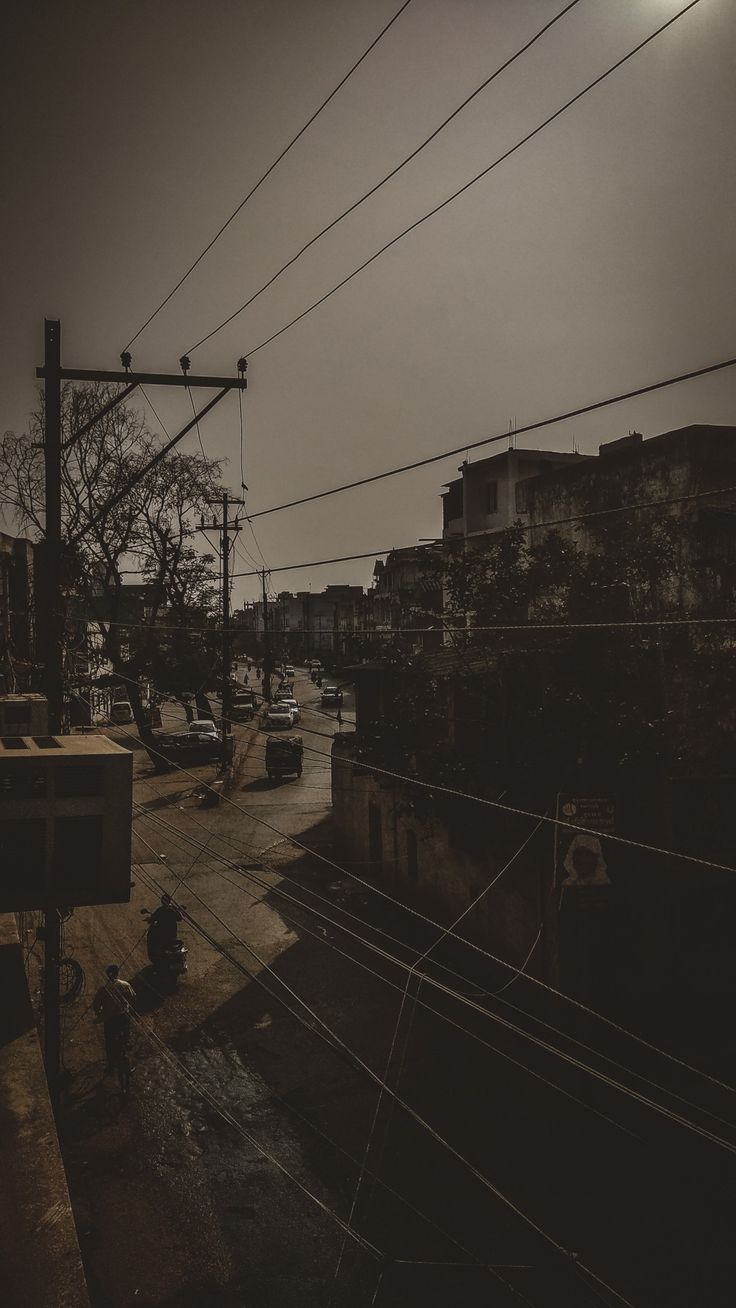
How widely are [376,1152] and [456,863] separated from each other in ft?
23.7

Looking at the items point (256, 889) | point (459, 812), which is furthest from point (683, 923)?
point (256, 889)

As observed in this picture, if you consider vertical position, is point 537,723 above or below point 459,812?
above

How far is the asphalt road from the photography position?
8.62 m

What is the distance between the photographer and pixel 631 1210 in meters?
9.64

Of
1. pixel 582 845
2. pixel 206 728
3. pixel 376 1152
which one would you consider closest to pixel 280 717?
pixel 206 728

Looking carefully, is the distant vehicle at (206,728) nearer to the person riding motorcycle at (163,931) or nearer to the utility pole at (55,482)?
the person riding motorcycle at (163,931)

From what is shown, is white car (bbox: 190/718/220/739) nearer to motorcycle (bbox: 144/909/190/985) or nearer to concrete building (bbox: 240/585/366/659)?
motorcycle (bbox: 144/909/190/985)

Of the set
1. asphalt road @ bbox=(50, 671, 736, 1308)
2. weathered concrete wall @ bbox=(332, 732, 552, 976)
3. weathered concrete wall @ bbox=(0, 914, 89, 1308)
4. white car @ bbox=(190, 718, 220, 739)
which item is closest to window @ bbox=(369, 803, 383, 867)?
weathered concrete wall @ bbox=(332, 732, 552, 976)

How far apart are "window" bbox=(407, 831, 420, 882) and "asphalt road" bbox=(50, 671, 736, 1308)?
2.41 metres

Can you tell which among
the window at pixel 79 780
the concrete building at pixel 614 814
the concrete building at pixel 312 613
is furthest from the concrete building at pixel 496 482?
the concrete building at pixel 312 613

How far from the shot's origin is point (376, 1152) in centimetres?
1088

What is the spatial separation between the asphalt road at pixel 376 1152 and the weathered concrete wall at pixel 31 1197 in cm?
195

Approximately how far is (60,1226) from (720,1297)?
21.4 ft

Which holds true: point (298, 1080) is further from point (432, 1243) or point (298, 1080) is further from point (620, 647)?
point (620, 647)
